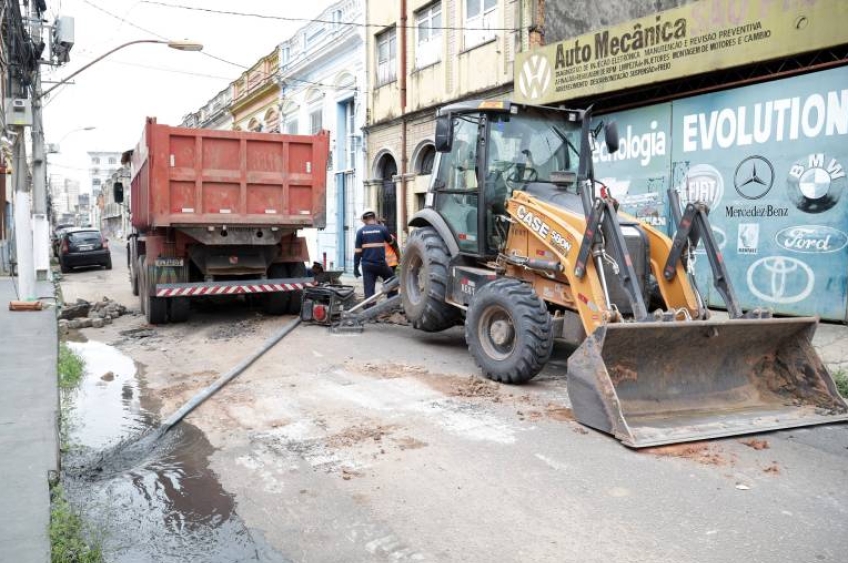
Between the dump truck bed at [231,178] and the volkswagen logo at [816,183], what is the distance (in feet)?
22.4

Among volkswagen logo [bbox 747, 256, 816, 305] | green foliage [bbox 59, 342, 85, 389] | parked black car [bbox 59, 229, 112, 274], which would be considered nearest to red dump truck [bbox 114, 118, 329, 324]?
green foliage [bbox 59, 342, 85, 389]

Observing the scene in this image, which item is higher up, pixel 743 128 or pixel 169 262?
pixel 743 128

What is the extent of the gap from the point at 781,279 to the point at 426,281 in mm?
5022

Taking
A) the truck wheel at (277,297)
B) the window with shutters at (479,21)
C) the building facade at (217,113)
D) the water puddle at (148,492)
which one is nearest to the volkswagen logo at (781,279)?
the truck wheel at (277,297)

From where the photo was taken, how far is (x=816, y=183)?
9.08m

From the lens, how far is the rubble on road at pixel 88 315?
1125cm

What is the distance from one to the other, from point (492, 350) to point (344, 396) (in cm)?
153

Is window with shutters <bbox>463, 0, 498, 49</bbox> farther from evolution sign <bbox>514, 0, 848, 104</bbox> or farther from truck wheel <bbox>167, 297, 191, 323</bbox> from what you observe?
truck wheel <bbox>167, 297, 191, 323</bbox>

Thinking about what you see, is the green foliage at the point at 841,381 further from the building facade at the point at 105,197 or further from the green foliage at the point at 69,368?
the building facade at the point at 105,197

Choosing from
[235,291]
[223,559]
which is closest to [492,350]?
[223,559]

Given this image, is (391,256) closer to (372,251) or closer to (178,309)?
(372,251)

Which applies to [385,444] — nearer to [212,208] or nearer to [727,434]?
[727,434]

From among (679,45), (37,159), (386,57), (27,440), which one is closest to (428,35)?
(386,57)

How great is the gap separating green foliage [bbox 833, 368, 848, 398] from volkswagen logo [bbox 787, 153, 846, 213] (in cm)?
265
